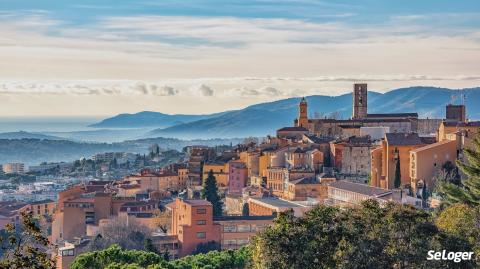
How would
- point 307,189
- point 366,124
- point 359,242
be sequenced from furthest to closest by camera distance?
point 366,124 → point 307,189 → point 359,242

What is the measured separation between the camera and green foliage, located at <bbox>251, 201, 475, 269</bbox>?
22.3m

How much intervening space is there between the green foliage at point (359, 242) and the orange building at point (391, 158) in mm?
27906

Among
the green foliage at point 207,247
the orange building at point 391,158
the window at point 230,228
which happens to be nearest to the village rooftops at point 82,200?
the window at point 230,228

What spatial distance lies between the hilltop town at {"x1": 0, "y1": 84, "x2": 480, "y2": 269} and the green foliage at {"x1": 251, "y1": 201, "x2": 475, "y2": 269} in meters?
12.4

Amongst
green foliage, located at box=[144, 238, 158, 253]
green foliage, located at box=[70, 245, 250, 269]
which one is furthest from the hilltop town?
green foliage, located at box=[70, 245, 250, 269]

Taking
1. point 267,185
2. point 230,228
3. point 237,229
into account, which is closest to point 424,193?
point 237,229

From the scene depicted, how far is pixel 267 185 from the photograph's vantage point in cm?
6206

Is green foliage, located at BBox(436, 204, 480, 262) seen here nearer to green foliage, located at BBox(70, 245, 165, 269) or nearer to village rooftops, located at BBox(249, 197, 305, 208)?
green foliage, located at BBox(70, 245, 165, 269)

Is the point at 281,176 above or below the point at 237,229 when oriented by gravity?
above

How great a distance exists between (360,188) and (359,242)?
28729 millimetres

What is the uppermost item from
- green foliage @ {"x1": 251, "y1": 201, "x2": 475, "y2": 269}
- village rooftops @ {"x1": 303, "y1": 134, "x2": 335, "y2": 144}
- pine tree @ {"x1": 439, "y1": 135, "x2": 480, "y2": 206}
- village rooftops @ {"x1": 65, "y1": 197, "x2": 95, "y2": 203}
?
village rooftops @ {"x1": 303, "y1": 134, "x2": 335, "y2": 144}

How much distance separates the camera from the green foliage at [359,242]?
22312 millimetres

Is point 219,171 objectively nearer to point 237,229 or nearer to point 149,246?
point 237,229

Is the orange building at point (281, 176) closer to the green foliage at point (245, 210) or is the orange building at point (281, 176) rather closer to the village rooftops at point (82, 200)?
the green foliage at point (245, 210)
